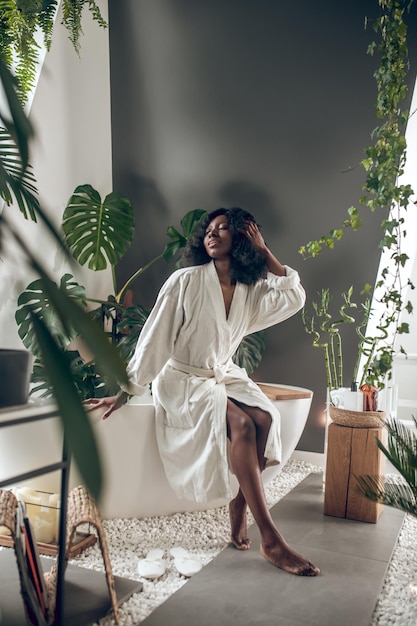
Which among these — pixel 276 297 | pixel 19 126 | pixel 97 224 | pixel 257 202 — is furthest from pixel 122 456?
pixel 19 126

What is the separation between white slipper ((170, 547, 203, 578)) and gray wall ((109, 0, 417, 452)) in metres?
1.64

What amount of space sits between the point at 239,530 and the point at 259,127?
238 centimetres

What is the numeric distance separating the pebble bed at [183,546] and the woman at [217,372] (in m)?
0.19

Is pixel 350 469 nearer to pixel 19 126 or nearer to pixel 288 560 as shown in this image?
pixel 288 560

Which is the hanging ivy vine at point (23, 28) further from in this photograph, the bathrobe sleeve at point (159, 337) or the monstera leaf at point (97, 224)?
the bathrobe sleeve at point (159, 337)

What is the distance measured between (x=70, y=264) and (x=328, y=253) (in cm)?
328

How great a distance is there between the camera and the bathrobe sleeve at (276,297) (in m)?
2.57

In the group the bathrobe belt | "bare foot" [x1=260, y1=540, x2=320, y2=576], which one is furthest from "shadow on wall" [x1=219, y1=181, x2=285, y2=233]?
"bare foot" [x1=260, y1=540, x2=320, y2=576]

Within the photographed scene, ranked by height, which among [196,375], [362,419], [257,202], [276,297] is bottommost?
[362,419]

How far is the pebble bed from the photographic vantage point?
69.7 inches

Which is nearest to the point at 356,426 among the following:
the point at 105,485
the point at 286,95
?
the point at 286,95

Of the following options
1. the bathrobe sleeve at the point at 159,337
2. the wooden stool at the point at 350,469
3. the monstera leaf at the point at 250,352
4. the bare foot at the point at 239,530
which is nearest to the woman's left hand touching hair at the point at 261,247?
the bathrobe sleeve at the point at 159,337

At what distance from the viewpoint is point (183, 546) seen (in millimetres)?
2301

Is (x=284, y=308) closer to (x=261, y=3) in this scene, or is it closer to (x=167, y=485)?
(x=167, y=485)
